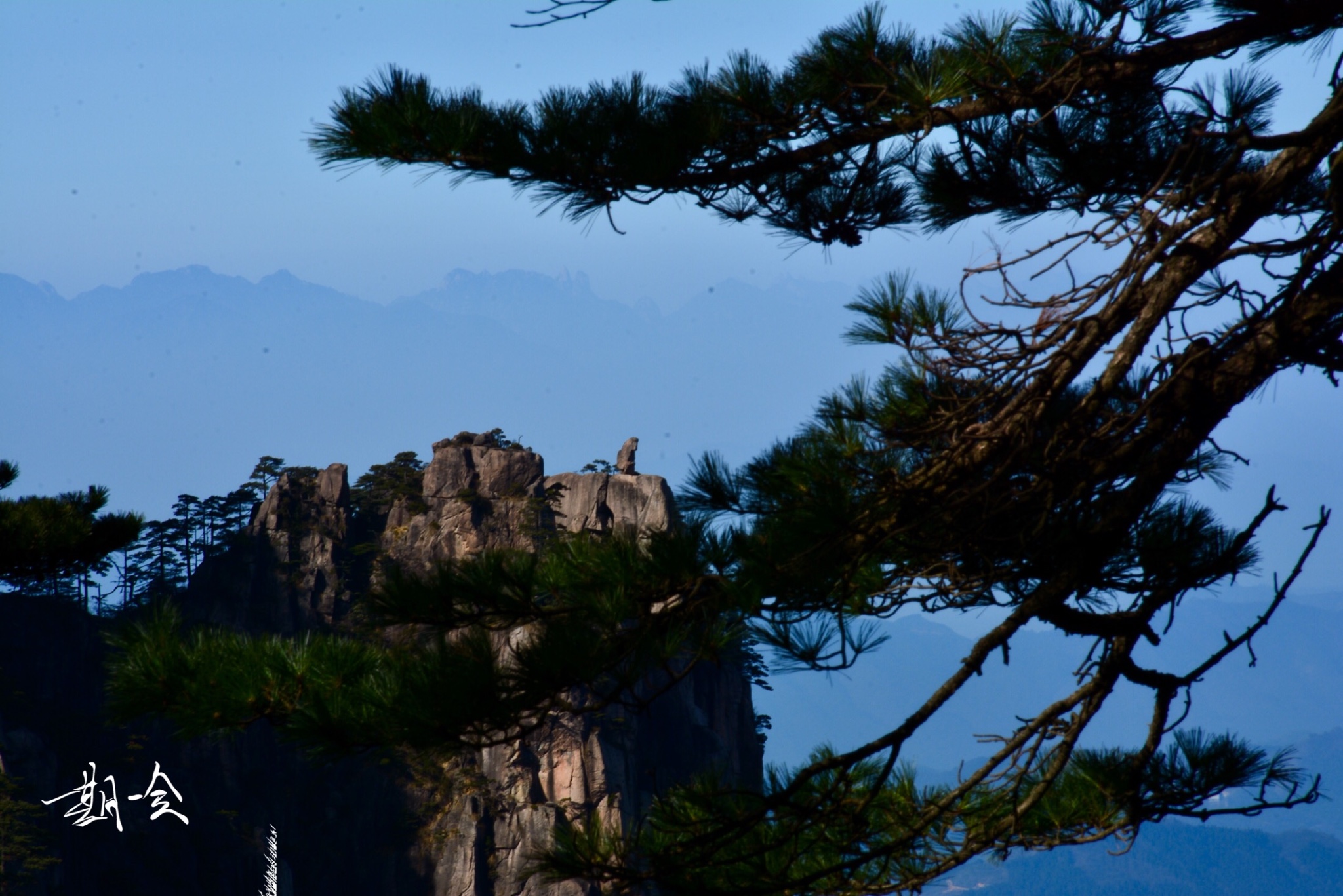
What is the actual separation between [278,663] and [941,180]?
1915 mm

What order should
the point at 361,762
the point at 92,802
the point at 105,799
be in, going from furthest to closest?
1. the point at 361,762
2. the point at 105,799
3. the point at 92,802

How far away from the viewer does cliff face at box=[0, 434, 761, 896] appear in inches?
722

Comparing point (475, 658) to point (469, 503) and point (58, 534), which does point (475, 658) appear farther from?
point (469, 503)

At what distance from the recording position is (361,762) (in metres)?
18.4

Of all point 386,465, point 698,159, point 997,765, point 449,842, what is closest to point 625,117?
point 698,159

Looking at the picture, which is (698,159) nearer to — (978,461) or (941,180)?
(941,180)

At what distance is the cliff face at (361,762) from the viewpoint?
18.3m

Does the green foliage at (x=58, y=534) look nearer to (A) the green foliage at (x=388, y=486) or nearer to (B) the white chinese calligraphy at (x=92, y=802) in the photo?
(B) the white chinese calligraphy at (x=92, y=802)

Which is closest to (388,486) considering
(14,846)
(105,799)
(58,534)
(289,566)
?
(289,566)

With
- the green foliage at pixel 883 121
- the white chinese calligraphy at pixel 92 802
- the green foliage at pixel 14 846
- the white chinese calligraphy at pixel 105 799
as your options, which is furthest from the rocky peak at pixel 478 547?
the green foliage at pixel 883 121

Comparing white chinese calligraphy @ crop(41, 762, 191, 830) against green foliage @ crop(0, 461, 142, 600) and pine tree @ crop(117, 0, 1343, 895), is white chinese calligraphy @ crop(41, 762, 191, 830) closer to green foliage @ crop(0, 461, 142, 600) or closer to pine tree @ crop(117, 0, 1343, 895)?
green foliage @ crop(0, 461, 142, 600)

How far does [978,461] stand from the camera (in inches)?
74.3

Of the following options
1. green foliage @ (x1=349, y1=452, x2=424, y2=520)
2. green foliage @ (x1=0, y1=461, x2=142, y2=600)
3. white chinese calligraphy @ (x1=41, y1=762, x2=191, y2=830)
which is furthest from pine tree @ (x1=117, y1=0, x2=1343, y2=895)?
green foliage @ (x1=349, y1=452, x2=424, y2=520)

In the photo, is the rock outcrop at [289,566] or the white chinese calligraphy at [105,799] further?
the rock outcrop at [289,566]
